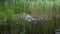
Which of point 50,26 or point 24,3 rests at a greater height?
point 24,3

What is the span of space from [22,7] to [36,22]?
0.85ft

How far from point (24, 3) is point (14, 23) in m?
0.28

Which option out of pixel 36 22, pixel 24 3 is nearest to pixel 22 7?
pixel 24 3

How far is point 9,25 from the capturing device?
116 inches

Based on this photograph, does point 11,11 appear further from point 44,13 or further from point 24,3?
point 44,13

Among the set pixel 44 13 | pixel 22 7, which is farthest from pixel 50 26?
pixel 22 7

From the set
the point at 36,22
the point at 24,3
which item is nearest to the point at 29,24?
the point at 36,22

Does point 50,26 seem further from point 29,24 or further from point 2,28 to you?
point 2,28

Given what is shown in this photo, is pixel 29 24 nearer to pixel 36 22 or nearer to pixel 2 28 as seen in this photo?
pixel 36 22

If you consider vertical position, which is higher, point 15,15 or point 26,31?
point 15,15

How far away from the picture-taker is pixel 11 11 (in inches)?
116

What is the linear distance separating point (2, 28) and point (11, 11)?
24 centimetres

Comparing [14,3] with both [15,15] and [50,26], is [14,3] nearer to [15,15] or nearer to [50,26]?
[15,15]

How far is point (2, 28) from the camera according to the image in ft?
9.62
